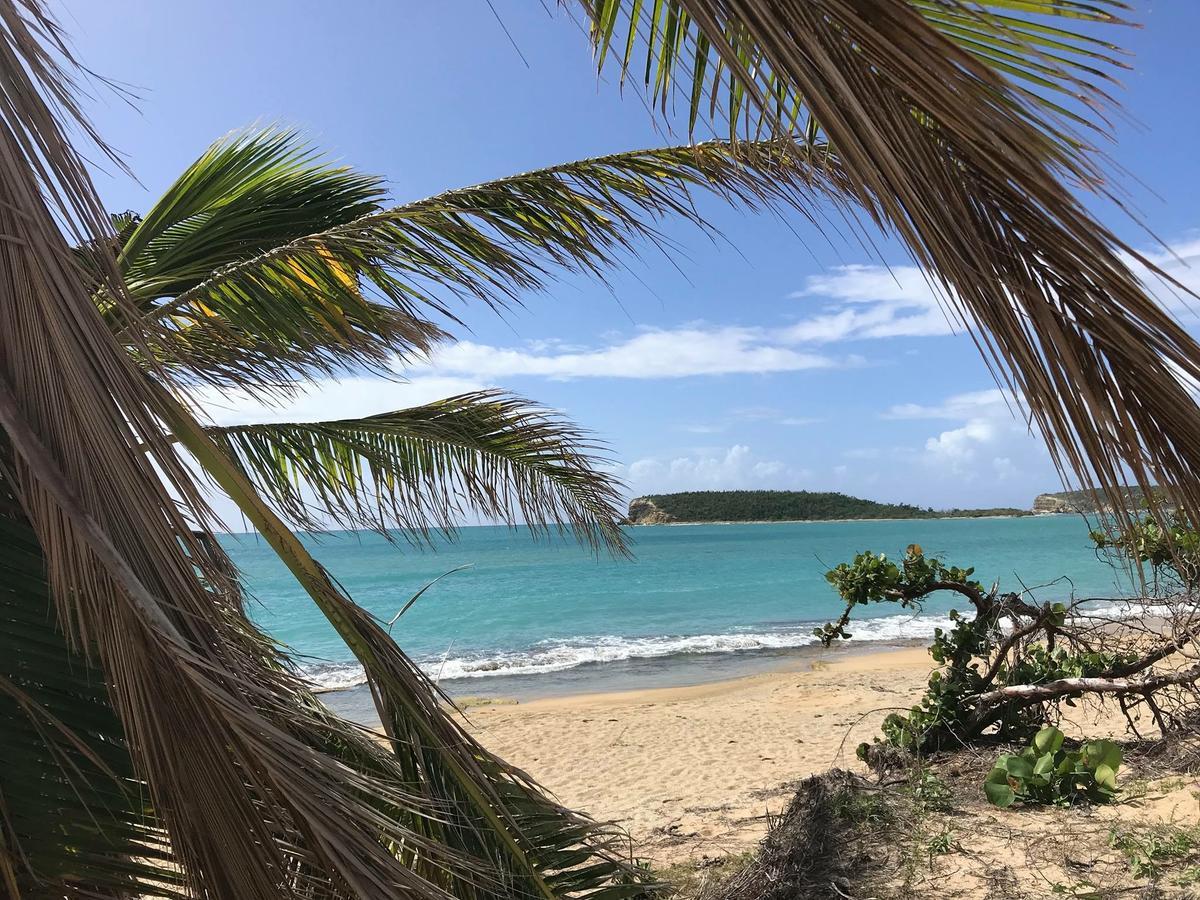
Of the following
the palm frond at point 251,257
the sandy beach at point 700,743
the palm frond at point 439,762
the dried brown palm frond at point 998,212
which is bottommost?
the sandy beach at point 700,743

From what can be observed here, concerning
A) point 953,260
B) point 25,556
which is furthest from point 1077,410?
point 25,556

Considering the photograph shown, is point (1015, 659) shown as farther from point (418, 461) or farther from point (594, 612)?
point (594, 612)

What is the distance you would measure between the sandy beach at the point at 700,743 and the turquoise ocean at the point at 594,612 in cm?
176

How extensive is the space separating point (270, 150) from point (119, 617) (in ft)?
9.58

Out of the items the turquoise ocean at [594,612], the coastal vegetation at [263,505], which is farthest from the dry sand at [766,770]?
the turquoise ocean at [594,612]

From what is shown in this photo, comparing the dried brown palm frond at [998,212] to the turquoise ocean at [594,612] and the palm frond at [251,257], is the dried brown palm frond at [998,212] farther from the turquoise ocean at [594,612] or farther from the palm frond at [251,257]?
the palm frond at [251,257]

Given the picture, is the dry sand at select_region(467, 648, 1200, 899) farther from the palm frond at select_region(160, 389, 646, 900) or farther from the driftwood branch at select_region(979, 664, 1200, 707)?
the driftwood branch at select_region(979, 664, 1200, 707)

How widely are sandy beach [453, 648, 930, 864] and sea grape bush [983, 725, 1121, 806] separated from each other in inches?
57.2

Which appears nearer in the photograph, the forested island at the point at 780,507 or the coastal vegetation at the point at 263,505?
the coastal vegetation at the point at 263,505

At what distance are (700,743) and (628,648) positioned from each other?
33.7 ft

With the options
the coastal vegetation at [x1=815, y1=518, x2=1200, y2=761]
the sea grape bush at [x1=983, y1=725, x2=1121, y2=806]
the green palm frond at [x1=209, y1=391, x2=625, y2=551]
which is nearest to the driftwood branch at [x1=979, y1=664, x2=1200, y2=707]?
the coastal vegetation at [x1=815, y1=518, x2=1200, y2=761]

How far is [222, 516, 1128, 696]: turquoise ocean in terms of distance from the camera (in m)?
16.3

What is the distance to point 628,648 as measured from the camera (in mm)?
20625

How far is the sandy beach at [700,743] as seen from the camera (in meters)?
6.69
